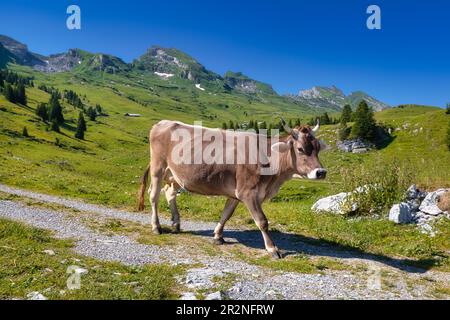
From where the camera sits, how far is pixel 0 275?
8883 mm

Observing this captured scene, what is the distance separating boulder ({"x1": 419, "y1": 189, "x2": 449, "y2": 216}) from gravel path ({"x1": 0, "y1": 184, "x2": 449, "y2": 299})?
498cm

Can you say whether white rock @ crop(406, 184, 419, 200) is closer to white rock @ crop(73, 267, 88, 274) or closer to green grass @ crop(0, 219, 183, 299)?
green grass @ crop(0, 219, 183, 299)

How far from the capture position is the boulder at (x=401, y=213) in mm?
15984

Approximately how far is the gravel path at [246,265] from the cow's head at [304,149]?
119 inches

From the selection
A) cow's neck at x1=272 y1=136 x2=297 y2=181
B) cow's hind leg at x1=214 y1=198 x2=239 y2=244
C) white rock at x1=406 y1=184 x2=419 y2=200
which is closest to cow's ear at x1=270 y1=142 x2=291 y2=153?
A: cow's neck at x1=272 y1=136 x2=297 y2=181

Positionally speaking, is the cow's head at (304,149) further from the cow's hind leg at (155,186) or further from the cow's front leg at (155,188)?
the cow's front leg at (155,188)

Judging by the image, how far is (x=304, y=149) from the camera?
11.7m

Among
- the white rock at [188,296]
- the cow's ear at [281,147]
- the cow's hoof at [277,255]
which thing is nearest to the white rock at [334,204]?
the cow's hoof at [277,255]

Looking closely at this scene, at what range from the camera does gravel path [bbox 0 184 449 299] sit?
29.3 feet

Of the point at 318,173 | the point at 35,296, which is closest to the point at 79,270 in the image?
the point at 35,296

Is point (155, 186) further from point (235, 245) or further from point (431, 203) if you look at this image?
point (431, 203)
